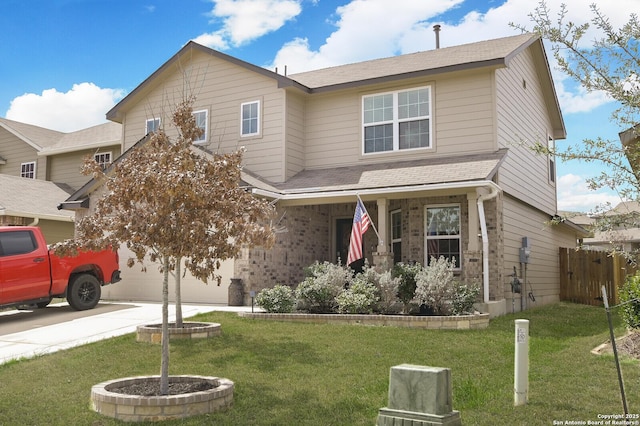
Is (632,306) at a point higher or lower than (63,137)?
lower

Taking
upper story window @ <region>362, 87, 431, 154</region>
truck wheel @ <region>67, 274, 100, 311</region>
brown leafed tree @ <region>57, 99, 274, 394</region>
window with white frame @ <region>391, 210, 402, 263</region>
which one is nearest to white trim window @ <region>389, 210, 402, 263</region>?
window with white frame @ <region>391, 210, 402, 263</region>

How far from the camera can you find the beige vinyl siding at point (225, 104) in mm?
16859

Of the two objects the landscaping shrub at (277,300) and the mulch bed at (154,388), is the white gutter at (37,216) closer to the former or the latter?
the landscaping shrub at (277,300)

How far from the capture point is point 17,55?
1427cm

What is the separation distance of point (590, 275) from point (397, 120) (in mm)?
9185

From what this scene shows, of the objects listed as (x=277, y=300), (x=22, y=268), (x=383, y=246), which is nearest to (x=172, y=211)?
(x=277, y=300)

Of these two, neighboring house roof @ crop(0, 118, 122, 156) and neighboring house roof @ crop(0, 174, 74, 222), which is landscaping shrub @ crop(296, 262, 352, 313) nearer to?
neighboring house roof @ crop(0, 174, 74, 222)

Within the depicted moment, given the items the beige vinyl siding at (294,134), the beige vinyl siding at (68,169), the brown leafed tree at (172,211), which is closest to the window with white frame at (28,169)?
the beige vinyl siding at (68,169)

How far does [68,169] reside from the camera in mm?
24609

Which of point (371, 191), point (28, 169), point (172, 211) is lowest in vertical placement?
point (172, 211)

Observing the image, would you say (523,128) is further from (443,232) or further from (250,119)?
(250,119)

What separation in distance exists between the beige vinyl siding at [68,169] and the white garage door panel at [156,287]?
340 inches

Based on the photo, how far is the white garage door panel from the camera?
50.0 feet

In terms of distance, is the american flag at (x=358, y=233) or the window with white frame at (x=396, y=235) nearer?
the american flag at (x=358, y=233)
